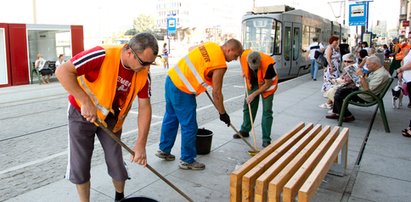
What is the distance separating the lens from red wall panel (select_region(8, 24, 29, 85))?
14.9 meters

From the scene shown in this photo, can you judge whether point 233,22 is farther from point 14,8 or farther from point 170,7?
point 14,8

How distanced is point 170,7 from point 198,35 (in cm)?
3875

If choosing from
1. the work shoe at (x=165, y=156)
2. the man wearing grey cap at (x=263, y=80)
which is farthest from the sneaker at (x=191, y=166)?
the man wearing grey cap at (x=263, y=80)

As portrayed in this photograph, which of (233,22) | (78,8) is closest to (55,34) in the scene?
(78,8)

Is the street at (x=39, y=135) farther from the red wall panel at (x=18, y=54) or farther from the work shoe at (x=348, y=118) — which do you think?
the red wall panel at (x=18, y=54)

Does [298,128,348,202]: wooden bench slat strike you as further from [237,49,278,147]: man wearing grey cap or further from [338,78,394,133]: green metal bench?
[338,78,394,133]: green metal bench

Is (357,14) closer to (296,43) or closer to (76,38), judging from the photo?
(296,43)

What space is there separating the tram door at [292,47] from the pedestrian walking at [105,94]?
1224 centimetres

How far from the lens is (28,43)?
15516 mm

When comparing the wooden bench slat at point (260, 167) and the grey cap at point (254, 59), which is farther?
the grey cap at point (254, 59)

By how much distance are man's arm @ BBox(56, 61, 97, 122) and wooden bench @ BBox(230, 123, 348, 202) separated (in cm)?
Answer: 111

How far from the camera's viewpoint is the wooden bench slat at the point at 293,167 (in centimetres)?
251

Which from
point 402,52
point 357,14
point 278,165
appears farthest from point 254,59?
point 357,14

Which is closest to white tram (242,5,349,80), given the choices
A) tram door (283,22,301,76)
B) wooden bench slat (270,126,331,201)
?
tram door (283,22,301,76)
